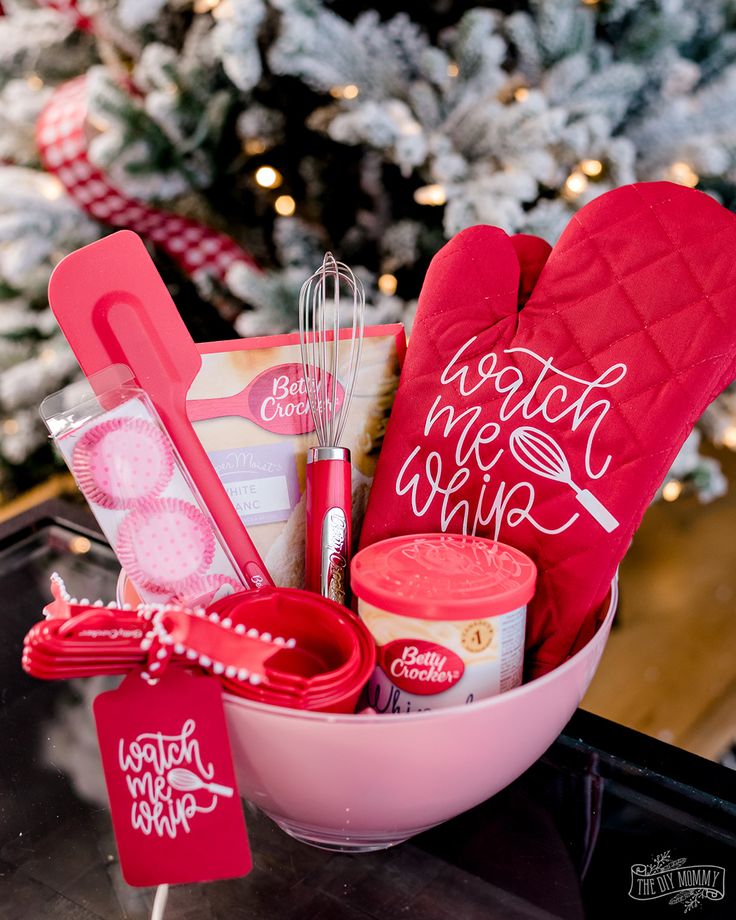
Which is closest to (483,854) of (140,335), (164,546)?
(164,546)

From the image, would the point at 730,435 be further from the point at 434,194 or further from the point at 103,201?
the point at 103,201

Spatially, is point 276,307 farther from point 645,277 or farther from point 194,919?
point 194,919

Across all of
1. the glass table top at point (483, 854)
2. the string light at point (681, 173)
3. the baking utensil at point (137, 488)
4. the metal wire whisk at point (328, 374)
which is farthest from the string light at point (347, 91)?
the glass table top at point (483, 854)

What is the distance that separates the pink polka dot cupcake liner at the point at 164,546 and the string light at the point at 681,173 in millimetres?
789

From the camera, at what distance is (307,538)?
49 cm

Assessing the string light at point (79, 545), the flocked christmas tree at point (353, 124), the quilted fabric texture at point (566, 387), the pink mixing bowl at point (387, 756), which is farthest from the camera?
the flocked christmas tree at point (353, 124)

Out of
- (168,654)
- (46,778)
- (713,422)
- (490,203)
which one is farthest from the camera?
(713,422)

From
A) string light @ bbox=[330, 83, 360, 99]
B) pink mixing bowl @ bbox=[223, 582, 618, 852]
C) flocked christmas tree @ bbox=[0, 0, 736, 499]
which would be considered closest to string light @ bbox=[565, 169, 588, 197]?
flocked christmas tree @ bbox=[0, 0, 736, 499]

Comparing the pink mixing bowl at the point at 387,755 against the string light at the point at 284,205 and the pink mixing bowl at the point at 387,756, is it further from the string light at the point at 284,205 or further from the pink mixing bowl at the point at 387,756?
the string light at the point at 284,205

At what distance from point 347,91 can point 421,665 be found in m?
0.78

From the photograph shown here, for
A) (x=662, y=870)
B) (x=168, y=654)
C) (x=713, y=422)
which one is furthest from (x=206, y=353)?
(x=713, y=422)

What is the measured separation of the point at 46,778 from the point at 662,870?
33cm

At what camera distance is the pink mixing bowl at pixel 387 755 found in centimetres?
33

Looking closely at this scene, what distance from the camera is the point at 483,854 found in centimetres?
42
